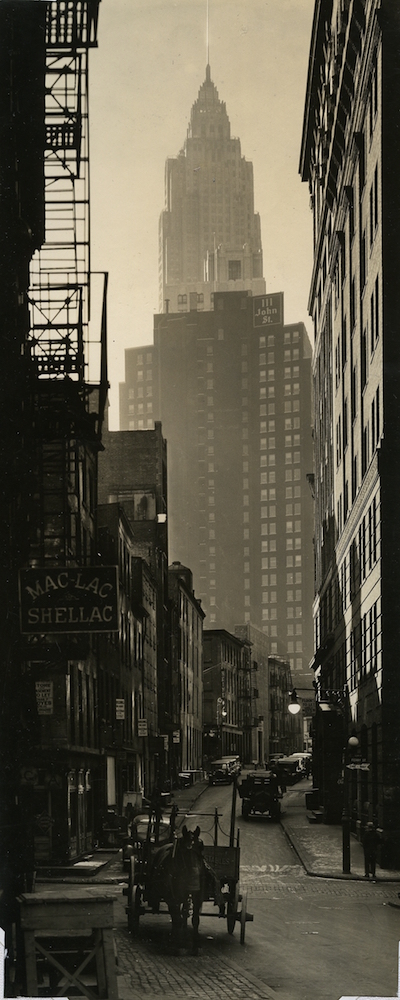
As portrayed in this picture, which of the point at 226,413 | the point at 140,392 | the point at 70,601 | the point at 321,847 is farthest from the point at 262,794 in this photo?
the point at 70,601

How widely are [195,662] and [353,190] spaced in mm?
26150

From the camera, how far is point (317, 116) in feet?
179

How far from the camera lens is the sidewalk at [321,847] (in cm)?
3189

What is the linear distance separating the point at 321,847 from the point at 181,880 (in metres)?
20.7

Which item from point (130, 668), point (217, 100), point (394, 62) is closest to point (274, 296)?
point (217, 100)

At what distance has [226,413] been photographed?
95.1 ft

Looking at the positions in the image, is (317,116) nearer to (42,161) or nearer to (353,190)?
(353,190)

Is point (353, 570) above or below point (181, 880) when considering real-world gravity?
above

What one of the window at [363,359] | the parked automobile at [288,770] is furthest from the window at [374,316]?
the parked automobile at [288,770]

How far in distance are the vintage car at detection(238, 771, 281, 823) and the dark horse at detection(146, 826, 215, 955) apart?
29.3m

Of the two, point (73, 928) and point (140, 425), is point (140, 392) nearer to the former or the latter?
point (140, 425)

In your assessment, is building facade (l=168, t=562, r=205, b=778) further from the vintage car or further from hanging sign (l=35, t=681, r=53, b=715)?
hanging sign (l=35, t=681, r=53, b=715)

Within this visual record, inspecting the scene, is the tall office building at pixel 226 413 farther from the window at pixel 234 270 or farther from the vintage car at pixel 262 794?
the vintage car at pixel 262 794

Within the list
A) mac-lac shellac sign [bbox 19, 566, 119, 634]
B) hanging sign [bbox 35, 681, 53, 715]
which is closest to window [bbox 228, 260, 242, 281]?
mac-lac shellac sign [bbox 19, 566, 119, 634]
